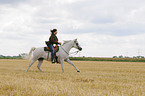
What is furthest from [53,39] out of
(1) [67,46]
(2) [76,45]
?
(2) [76,45]

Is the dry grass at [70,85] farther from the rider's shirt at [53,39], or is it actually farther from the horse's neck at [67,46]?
the horse's neck at [67,46]

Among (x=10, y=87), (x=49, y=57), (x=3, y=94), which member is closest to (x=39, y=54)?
(x=49, y=57)

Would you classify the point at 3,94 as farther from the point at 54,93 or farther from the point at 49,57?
the point at 49,57

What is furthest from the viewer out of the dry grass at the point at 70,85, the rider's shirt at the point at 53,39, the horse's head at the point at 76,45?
the horse's head at the point at 76,45

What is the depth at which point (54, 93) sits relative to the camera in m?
4.97

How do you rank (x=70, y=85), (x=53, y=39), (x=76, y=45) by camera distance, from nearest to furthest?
(x=70, y=85)
(x=53, y=39)
(x=76, y=45)

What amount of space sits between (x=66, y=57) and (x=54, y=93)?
25.3 feet

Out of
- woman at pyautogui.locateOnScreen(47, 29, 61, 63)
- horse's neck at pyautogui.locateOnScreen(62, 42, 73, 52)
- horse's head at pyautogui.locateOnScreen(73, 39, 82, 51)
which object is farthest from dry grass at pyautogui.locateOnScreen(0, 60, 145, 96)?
horse's neck at pyautogui.locateOnScreen(62, 42, 73, 52)

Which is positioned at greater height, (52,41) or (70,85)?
(52,41)

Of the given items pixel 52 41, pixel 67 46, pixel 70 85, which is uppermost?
pixel 52 41

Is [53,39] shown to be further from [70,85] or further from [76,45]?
[70,85]

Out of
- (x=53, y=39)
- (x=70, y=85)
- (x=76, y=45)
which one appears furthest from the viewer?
(x=76, y=45)

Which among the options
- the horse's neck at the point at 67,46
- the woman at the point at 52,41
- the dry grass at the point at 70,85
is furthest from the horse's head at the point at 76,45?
the dry grass at the point at 70,85

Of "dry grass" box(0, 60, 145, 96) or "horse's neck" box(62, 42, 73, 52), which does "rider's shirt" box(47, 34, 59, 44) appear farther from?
"dry grass" box(0, 60, 145, 96)
